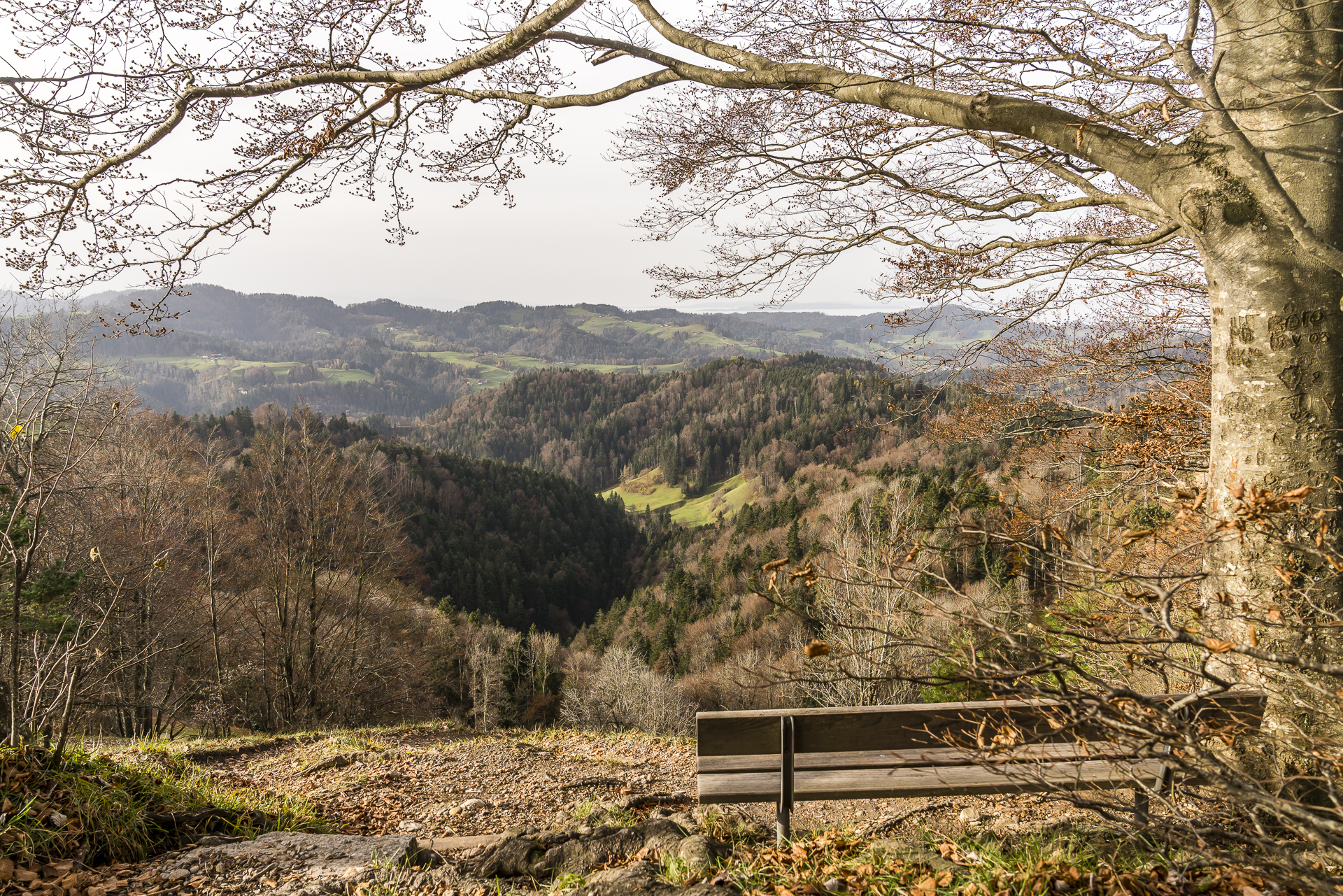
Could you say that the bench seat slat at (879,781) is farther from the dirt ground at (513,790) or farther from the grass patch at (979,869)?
the grass patch at (979,869)

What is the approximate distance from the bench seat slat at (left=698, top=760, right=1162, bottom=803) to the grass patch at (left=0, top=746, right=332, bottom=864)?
9.05 feet

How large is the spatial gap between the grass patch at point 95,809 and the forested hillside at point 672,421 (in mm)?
86856

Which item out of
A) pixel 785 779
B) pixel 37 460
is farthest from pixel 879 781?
pixel 37 460

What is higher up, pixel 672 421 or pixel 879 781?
pixel 672 421

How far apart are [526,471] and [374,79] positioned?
82.6 meters

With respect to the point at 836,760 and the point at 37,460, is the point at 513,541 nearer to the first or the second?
the point at 37,460

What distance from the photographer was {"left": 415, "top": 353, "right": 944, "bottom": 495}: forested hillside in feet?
343

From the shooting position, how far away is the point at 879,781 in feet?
11.3

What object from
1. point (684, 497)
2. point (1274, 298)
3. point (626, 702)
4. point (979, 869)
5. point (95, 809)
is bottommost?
point (684, 497)

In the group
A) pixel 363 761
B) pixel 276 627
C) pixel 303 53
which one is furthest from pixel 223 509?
pixel 303 53

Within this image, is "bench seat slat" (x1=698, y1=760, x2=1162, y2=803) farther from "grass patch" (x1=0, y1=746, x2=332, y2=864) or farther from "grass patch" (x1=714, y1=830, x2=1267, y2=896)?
"grass patch" (x1=0, y1=746, x2=332, y2=864)

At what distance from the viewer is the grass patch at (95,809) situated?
3008mm

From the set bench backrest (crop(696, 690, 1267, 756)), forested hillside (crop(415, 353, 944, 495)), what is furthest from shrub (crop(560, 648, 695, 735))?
forested hillside (crop(415, 353, 944, 495))

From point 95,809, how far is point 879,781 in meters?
4.02
